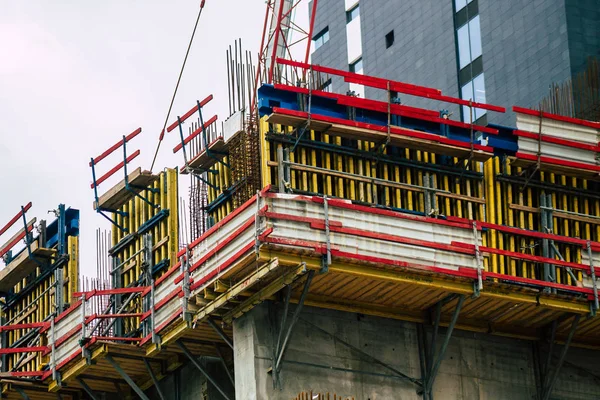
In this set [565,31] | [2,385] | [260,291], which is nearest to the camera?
[260,291]

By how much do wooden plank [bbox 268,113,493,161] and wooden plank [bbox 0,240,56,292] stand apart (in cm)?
1724

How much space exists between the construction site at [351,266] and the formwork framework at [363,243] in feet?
0.23

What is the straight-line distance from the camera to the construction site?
50.0 meters

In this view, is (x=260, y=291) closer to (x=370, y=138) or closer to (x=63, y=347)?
(x=370, y=138)

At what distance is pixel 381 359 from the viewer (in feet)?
172

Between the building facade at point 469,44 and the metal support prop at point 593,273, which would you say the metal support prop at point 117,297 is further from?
the building facade at point 469,44

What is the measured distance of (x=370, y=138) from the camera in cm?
5400

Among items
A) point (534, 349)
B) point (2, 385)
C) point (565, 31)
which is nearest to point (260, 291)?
point (534, 349)

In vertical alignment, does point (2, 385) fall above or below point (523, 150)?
below

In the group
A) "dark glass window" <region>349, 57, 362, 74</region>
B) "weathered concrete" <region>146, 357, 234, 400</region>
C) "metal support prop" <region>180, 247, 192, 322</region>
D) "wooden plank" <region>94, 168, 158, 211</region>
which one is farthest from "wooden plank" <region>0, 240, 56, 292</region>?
"dark glass window" <region>349, 57, 362, 74</region>

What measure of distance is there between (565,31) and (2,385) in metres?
28.2

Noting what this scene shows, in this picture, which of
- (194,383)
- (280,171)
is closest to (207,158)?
(280,171)

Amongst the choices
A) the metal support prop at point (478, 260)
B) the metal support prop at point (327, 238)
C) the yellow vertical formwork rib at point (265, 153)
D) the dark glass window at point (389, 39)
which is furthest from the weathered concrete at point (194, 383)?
the dark glass window at point (389, 39)

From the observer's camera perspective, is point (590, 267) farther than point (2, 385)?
No
